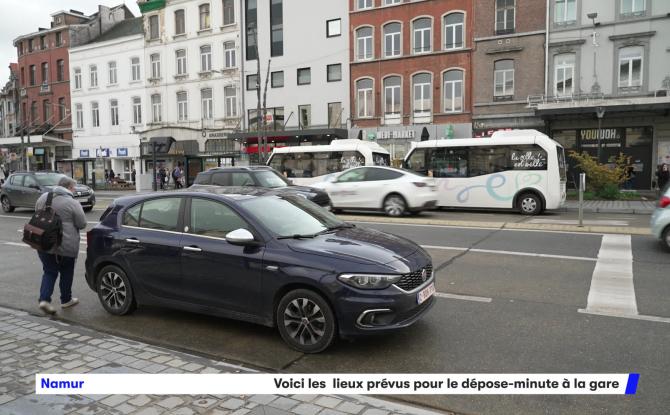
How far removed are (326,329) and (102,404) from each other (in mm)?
1882

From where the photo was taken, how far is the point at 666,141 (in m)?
25.5

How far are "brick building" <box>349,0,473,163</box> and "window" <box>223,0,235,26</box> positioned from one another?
9.63 metres

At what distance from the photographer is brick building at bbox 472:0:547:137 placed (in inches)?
1076

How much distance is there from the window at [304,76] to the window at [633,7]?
18.2 meters

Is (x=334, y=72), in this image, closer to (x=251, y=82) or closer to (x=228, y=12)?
(x=251, y=82)

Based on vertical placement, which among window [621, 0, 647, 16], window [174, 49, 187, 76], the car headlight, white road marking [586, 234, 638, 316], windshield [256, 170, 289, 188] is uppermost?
window [174, 49, 187, 76]

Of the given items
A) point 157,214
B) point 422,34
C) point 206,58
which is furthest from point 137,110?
point 157,214

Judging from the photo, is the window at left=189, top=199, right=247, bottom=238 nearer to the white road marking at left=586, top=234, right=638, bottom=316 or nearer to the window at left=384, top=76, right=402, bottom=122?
the white road marking at left=586, top=234, right=638, bottom=316

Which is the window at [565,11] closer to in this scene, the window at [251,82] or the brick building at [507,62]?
the brick building at [507,62]

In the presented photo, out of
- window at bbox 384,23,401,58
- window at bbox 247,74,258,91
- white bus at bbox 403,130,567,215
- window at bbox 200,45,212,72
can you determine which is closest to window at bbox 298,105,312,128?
window at bbox 247,74,258,91

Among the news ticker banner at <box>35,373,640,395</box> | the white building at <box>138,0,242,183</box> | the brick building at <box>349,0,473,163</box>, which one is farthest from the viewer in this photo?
the white building at <box>138,0,242,183</box>

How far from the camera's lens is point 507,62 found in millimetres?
28203

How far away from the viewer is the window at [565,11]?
26.5 m

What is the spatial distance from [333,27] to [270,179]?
72.5 ft
